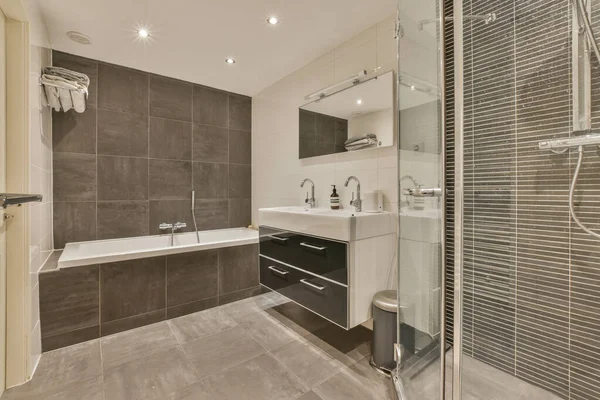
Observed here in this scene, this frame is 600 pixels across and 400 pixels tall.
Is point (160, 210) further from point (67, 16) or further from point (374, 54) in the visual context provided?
point (374, 54)

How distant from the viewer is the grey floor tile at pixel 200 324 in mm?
2033

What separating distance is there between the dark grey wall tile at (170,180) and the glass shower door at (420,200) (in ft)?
8.00

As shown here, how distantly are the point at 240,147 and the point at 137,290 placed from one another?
2.03m

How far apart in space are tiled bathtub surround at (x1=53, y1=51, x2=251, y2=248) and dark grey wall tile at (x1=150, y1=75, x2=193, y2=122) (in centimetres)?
1

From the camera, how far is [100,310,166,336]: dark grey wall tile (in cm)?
202

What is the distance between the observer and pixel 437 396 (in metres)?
1.06

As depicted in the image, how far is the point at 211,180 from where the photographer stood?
326cm

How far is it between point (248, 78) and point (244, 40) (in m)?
0.77

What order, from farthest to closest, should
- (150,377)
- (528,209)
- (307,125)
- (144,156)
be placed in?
(144,156), (307,125), (150,377), (528,209)

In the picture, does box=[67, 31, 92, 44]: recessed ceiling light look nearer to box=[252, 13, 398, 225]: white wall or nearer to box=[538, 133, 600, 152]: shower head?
box=[252, 13, 398, 225]: white wall

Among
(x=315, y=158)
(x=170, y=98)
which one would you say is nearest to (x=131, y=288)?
(x=315, y=158)

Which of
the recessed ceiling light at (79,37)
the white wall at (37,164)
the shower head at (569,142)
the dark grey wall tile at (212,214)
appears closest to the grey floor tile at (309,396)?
the white wall at (37,164)

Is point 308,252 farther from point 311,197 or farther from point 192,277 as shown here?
point 192,277

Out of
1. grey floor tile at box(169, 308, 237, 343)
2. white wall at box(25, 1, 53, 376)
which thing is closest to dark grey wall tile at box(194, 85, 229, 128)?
white wall at box(25, 1, 53, 376)
